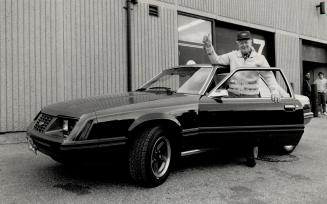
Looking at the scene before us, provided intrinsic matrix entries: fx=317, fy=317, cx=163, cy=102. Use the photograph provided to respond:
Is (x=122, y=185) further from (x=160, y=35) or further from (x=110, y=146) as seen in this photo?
(x=160, y=35)

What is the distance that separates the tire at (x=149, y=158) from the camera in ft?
10.3

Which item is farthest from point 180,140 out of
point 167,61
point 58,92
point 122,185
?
point 167,61

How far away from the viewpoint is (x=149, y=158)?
3.19 metres

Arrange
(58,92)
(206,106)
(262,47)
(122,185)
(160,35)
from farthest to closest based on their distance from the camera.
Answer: (262,47)
(160,35)
(58,92)
(206,106)
(122,185)

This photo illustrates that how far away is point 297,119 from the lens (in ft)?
14.4

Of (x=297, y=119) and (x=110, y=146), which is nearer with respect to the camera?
(x=110, y=146)

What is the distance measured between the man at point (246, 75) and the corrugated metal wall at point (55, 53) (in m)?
3.47

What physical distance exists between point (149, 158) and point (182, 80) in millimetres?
1406

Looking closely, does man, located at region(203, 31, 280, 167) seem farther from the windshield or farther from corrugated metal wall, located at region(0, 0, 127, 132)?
corrugated metal wall, located at region(0, 0, 127, 132)

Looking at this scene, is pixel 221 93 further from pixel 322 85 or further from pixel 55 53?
pixel 322 85

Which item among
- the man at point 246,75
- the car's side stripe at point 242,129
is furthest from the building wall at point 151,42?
the car's side stripe at point 242,129

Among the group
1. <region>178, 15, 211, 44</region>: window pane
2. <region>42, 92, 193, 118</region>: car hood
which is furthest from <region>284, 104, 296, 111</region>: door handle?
<region>178, 15, 211, 44</region>: window pane

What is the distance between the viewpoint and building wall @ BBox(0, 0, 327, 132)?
615cm

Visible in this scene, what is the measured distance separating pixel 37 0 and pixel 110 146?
4683mm
